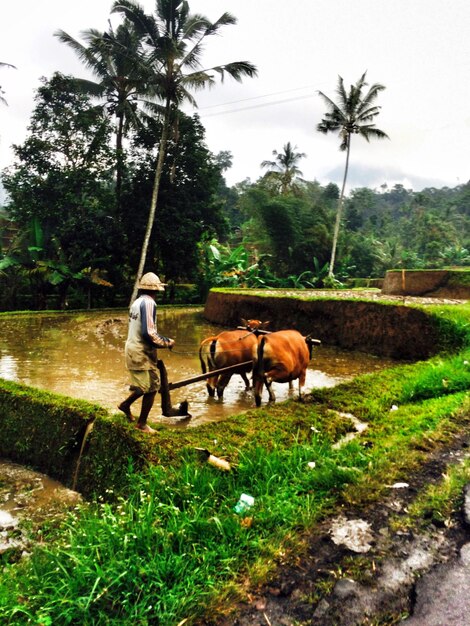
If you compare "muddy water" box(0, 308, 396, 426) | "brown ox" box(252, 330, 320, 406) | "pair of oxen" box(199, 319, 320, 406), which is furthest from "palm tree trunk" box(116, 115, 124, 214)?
"brown ox" box(252, 330, 320, 406)

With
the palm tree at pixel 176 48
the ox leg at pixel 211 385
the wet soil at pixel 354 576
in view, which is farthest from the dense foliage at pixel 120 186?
the wet soil at pixel 354 576

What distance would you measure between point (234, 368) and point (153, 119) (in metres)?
18.3

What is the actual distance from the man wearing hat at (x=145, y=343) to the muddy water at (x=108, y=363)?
1.33 m

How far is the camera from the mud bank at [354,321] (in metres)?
10.4

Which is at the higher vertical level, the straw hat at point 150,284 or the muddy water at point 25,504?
the straw hat at point 150,284

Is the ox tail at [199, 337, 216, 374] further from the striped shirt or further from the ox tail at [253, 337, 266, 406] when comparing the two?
the striped shirt

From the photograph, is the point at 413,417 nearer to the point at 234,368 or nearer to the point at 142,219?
the point at 234,368

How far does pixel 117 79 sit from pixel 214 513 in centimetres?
2256

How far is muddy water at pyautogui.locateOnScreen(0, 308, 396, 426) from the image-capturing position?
718 cm

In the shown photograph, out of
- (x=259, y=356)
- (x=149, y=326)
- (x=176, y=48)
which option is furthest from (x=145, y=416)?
(x=176, y=48)

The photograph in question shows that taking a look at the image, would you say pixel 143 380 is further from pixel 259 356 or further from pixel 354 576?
pixel 354 576

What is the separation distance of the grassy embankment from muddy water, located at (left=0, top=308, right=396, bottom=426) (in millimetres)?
2019

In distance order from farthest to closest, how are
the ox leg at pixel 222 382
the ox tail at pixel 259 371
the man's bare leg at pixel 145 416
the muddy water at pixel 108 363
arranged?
the muddy water at pixel 108 363 < the ox leg at pixel 222 382 < the ox tail at pixel 259 371 < the man's bare leg at pixel 145 416

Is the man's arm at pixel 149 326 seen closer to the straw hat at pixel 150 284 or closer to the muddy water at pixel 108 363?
the straw hat at pixel 150 284
